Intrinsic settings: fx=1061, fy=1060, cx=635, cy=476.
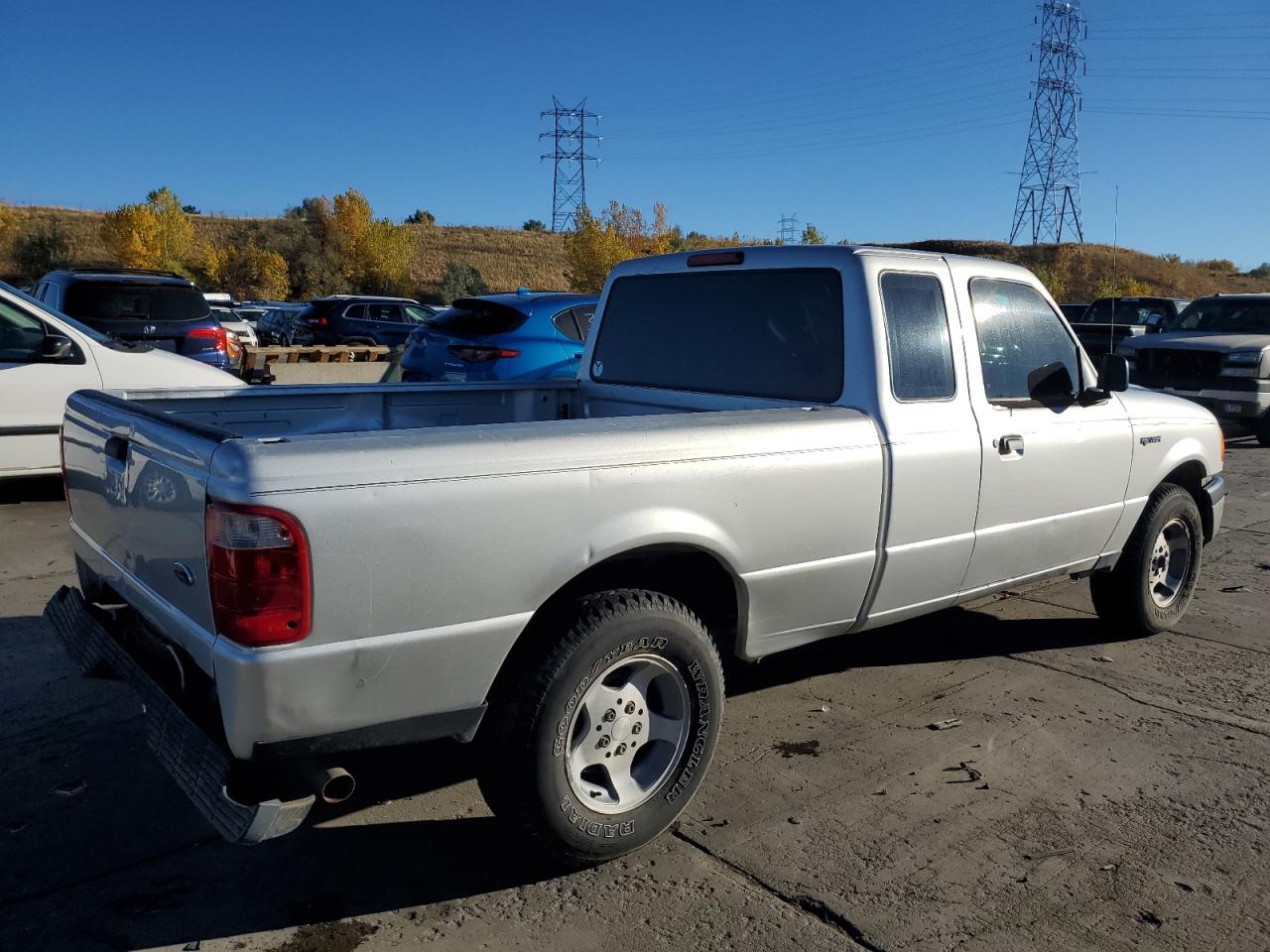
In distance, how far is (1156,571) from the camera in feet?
18.5

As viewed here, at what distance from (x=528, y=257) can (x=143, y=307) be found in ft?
267

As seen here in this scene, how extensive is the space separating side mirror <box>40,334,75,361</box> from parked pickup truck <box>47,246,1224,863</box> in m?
4.04

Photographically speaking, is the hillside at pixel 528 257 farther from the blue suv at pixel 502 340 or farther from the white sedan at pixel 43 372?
the white sedan at pixel 43 372

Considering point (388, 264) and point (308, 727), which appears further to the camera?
point (388, 264)

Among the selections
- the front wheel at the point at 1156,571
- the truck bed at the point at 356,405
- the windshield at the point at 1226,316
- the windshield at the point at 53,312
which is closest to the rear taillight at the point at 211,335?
the windshield at the point at 53,312

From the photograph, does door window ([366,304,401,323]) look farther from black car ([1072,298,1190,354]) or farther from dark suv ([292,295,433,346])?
black car ([1072,298,1190,354])

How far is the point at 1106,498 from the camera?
4965 mm

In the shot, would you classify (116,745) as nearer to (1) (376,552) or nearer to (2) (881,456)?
(1) (376,552)

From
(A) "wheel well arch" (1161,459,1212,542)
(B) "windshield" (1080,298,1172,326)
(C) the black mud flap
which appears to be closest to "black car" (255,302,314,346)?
(B) "windshield" (1080,298,1172,326)

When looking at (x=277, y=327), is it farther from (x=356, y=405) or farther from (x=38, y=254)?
(x=38, y=254)

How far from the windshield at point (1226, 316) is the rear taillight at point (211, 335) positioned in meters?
12.7

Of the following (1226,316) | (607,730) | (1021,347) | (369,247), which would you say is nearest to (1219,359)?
(1226,316)

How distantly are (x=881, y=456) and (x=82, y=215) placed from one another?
89985mm

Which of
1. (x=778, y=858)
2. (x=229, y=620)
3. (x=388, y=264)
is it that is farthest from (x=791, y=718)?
(x=388, y=264)
